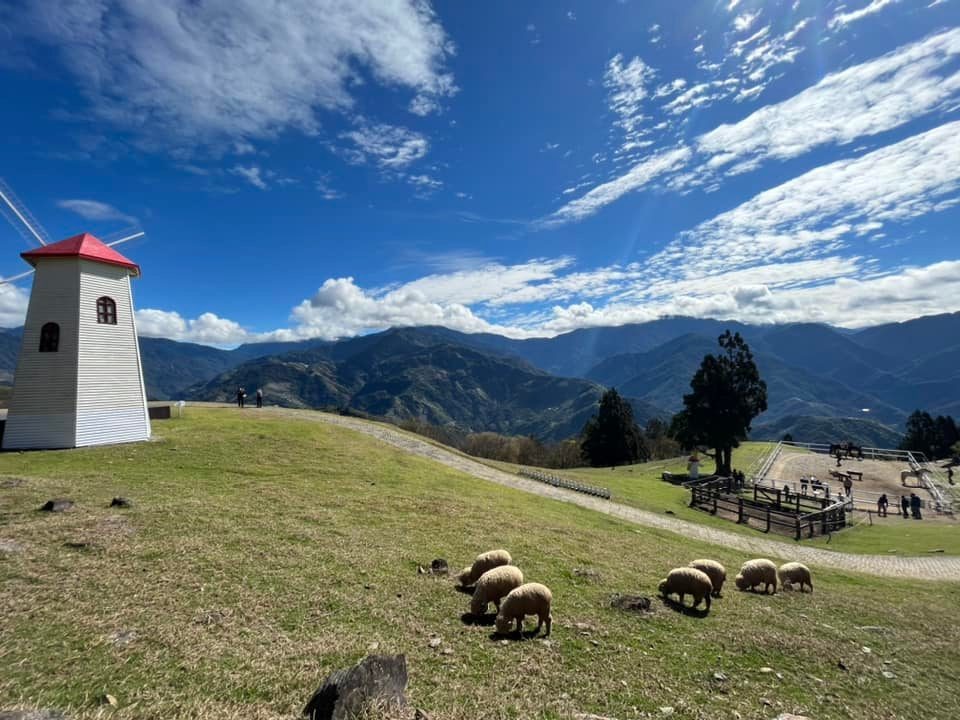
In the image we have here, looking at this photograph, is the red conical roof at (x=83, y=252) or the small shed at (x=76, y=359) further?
the red conical roof at (x=83, y=252)

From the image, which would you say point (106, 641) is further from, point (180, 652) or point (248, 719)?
point (248, 719)

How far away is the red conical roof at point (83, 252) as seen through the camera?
28.3 metres

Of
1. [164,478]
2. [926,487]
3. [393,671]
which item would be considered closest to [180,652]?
[393,671]

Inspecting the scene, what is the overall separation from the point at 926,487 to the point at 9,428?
78.5 meters

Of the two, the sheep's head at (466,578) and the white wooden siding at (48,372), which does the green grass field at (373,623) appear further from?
the white wooden siding at (48,372)

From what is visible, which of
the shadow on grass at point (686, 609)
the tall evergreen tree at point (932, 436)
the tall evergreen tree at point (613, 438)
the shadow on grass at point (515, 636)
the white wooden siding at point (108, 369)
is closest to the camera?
the shadow on grass at point (515, 636)

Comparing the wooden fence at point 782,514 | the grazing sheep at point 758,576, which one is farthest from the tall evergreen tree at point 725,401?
the grazing sheep at point 758,576

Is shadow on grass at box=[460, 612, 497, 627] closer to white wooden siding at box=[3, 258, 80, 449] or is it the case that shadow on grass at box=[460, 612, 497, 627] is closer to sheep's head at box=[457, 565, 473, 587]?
sheep's head at box=[457, 565, 473, 587]

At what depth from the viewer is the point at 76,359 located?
27.6 meters

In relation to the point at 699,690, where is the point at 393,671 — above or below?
above

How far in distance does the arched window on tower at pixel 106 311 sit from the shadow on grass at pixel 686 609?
116 ft

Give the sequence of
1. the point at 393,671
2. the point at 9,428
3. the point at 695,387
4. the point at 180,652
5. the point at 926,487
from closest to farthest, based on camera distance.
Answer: the point at 393,671, the point at 180,652, the point at 9,428, the point at 926,487, the point at 695,387

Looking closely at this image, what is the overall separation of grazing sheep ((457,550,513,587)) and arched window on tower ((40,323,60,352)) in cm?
3023

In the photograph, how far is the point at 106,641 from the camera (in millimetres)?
8406
